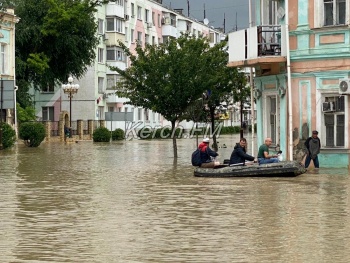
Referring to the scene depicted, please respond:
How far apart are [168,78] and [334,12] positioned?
42.9 feet

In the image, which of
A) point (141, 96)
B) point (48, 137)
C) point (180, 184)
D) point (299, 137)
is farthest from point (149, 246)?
point (48, 137)

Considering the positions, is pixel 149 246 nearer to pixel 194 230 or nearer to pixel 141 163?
pixel 194 230

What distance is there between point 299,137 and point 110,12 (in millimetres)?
63869

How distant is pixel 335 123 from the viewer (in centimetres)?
3042

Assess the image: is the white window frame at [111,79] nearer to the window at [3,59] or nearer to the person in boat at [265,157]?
the window at [3,59]

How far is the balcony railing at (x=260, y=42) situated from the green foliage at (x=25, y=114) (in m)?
35.5

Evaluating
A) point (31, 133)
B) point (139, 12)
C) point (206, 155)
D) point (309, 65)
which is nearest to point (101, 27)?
point (139, 12)

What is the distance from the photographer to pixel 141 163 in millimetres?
38562

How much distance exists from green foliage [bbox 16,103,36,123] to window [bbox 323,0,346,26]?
38.4 m

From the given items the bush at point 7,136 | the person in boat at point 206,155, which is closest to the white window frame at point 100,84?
the bush at point 7,136

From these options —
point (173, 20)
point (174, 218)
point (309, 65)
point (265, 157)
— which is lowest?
point (174, 218)

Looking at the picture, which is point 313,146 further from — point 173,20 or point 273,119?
point 173,20

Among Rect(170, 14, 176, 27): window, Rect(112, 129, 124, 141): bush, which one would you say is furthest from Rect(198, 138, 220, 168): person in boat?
Rect(170, 14, 176, 27): window

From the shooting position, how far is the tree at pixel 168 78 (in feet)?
137
